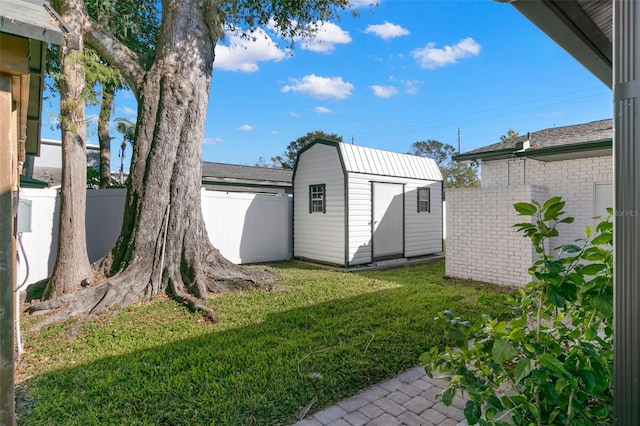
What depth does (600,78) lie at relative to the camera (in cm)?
247

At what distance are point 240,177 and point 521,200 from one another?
10274 mm

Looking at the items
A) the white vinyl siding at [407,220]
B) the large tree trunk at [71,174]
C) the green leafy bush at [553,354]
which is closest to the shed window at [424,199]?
the white vinyl siding at [407,220]

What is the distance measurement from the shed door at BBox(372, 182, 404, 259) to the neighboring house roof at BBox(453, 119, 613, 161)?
6.19 feet

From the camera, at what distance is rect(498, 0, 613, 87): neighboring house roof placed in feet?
5.46

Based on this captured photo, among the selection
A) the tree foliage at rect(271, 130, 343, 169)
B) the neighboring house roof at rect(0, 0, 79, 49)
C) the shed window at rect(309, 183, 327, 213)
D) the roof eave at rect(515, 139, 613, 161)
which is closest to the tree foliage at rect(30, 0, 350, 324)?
the shed window at rect(309, 183, 327, 213)

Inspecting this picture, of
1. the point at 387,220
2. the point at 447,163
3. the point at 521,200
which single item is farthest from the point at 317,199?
the point at 447,163

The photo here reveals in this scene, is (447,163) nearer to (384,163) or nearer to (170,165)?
(384,163)

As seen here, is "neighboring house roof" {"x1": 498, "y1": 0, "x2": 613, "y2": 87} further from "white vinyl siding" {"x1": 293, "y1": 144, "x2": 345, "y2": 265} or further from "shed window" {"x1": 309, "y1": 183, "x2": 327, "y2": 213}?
"shed window" {"x1": 309, "y1": 183, "x2": 327, "y2": 213}

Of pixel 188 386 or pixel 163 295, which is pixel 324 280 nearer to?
pixel 163 295

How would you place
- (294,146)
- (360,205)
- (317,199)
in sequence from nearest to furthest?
(360,205)
(317,199)
(294,146)

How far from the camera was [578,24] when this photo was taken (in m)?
1.85

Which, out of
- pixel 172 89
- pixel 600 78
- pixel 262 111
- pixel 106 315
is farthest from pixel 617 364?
pixel 262 111

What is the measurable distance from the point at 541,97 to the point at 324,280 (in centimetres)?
2851

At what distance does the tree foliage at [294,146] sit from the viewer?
30172mm
